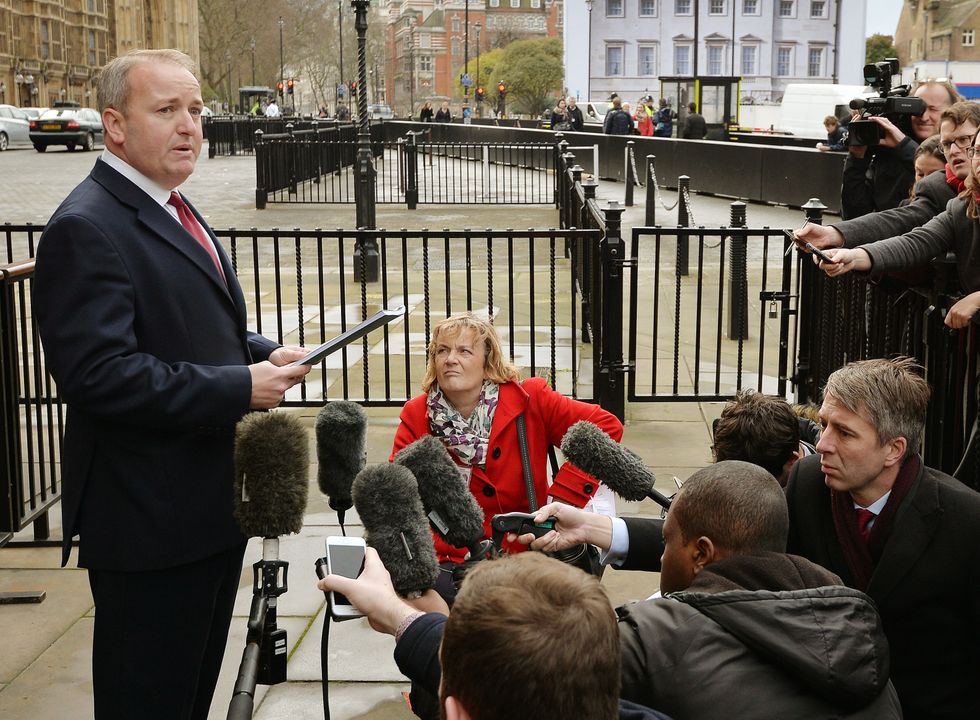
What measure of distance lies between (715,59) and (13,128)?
68.8 metres

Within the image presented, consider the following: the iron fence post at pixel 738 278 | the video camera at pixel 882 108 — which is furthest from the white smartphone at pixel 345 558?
the iron fence post at pixel 738 278

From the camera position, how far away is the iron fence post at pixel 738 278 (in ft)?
29.1

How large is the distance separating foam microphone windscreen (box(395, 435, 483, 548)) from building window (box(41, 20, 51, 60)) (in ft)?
289

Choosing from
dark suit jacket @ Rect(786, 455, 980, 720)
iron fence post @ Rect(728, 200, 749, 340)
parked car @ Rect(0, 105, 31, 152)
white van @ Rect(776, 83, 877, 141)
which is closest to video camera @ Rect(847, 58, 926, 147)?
iron fence post @ Rect(728, 200, 749, 340)

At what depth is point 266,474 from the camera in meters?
2.72

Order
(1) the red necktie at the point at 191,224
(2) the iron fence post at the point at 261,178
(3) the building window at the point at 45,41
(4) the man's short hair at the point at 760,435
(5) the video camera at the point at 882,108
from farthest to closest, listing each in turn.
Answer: (3) the building window at the point at 45,41 → (2) the iron fence post at the point at 261,178 → (5) the video camera at the point at 882,108 → (4) the man's short hair at the point at 760,435 → (1) the red necktie at the point at 191,224

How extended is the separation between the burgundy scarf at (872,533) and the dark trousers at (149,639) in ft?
5.63

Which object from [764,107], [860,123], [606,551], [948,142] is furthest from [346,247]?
[764,107]

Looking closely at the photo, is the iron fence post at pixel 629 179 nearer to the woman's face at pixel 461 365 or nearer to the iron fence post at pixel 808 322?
the iron fence post at pixel 808 322

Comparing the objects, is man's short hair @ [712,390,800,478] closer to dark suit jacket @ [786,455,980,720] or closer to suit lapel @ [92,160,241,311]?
dark suit jacket @ [786,455,980,720]

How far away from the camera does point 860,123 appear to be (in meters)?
6.84

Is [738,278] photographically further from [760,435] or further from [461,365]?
[760,435]

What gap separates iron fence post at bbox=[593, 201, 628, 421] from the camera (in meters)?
7.44

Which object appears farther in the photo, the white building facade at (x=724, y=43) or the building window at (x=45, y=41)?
the white building facade at (x=724, y=43)
